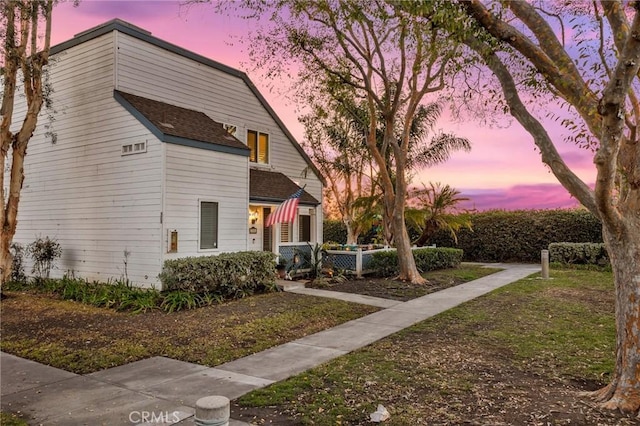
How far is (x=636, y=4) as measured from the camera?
375cm

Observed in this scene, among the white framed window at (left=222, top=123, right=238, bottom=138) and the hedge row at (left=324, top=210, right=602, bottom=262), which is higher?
the white framed window at (left=222, top=123, right=238, bottom=138)

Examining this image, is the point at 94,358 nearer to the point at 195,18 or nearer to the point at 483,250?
the point at 195,18

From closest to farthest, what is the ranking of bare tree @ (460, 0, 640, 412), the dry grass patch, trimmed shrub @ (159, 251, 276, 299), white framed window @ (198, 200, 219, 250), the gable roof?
bare tree @ (460, 0, 640, 412)
the dry grass patch
trimmed shrub @ (159, 251, 276, 299)
white framed window @ (198, 200, 219, 250)
the gable roof

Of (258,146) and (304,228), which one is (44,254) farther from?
(304,228)

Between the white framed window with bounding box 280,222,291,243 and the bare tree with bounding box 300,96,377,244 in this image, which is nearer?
the white framed window with bounding box 280,222,291,243

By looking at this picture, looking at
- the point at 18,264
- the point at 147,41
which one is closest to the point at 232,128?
the point at 147,41

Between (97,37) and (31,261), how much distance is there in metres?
7.57

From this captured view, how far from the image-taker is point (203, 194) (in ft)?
38.9

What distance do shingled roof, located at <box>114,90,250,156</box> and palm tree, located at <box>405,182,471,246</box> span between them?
28.3 feet

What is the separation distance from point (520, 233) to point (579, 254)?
12.5 ft

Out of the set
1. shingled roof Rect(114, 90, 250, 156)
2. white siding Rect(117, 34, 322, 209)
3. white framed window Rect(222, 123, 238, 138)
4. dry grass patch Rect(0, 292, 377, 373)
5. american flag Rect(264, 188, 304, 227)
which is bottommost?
dry grass patch Rect(0, 292, 377, 373)

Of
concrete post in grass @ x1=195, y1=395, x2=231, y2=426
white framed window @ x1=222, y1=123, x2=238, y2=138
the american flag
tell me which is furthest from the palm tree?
concrete post in grass @ x1=195, y1=395, x2=231, y2=426

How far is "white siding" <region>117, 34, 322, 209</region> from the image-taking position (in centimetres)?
1276

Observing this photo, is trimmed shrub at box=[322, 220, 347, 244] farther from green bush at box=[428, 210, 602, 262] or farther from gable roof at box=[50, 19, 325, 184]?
gable roof at box=[50, 19, 325, 184]
